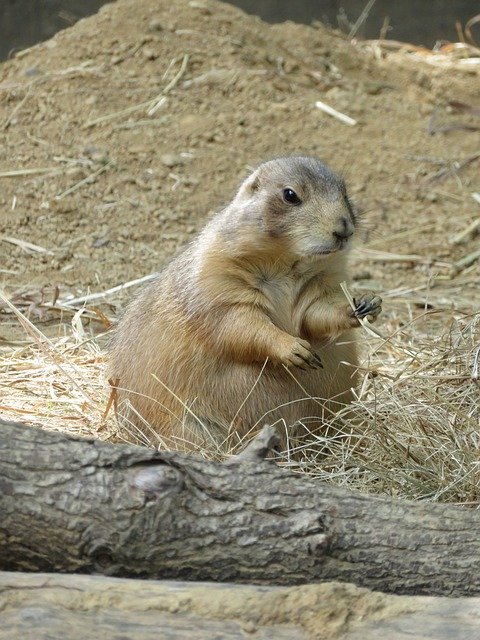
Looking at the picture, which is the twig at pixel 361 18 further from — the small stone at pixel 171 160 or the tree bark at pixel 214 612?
the tree bark at pixel 214 612

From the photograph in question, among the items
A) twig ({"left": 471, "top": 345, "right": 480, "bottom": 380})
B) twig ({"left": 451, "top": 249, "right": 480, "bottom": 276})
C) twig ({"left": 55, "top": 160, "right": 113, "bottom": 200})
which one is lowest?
twig ({"left": 451, "top": 249, "right": 480, "bottom": 276})

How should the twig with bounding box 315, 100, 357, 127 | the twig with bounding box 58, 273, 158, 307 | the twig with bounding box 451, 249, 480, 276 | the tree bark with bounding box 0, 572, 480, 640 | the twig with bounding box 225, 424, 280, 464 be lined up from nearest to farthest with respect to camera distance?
the tree bark with bounding box 0, 572, 480, 640
the twig with bounding box 225, 424, 280, 464
the twig with bounding box 58, 273, 158, 307
the twig with bounding box 451, 249, 480, 276
the twig with bounding box 315, 100, 357, 127

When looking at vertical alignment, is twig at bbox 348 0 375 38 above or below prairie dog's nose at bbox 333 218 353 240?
below

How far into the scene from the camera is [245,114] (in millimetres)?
10594

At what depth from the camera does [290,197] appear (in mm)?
5191

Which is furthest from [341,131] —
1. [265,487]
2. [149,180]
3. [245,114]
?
[265,487]

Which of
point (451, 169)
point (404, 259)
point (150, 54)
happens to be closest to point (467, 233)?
point (404, 259)

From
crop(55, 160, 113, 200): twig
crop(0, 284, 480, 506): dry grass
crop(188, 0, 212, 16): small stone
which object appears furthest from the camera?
crop(188, 0, 212, 16): small stone

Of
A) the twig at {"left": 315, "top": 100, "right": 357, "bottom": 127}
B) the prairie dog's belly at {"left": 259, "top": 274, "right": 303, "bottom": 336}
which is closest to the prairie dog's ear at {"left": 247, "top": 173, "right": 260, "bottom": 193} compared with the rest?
the prairie dog's belly at {"left": 259, "top": 274, "right": 303, "bottom": 336}

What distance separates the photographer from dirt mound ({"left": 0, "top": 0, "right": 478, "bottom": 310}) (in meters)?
9.16

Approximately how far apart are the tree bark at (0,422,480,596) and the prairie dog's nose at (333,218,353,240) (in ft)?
5.71

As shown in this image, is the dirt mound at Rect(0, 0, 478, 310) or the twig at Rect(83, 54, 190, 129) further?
the twig at Rect(83, 54, 190, 129)

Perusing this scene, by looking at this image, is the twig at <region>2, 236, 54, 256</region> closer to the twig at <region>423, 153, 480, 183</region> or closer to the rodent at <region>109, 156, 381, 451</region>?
the rodent at <region>109, 156, 381, 451</region>

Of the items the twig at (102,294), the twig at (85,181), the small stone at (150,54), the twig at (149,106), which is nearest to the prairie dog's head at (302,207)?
the twig at (102,294)
